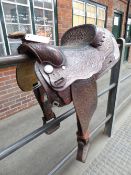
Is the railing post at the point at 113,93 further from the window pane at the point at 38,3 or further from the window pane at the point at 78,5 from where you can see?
the window pane at the point at 78,5

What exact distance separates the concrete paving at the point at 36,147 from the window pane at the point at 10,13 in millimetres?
1429

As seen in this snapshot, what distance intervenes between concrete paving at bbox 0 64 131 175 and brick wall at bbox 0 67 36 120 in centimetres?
12

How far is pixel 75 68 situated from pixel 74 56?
3.2 inches

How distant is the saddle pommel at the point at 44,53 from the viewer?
587 mm

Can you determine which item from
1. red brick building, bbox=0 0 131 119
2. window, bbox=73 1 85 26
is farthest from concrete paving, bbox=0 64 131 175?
window, bbox=73 1 85 26

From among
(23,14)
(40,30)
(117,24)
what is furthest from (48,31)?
(117,24)

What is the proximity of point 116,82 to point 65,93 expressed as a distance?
3.44ft

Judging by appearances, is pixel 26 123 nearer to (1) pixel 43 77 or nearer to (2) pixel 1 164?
(2) pixel 1 164

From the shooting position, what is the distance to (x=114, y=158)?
143 cm

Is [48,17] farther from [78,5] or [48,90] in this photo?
[48,90]

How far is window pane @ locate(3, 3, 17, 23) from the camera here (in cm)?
200

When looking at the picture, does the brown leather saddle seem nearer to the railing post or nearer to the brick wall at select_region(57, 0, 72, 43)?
the railing post

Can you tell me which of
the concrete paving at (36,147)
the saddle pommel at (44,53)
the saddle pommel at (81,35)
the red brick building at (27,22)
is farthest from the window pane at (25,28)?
the saddle pommel at (44,53)

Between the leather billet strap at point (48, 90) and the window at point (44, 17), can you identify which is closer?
the leather billet strap at point (48, 90)
